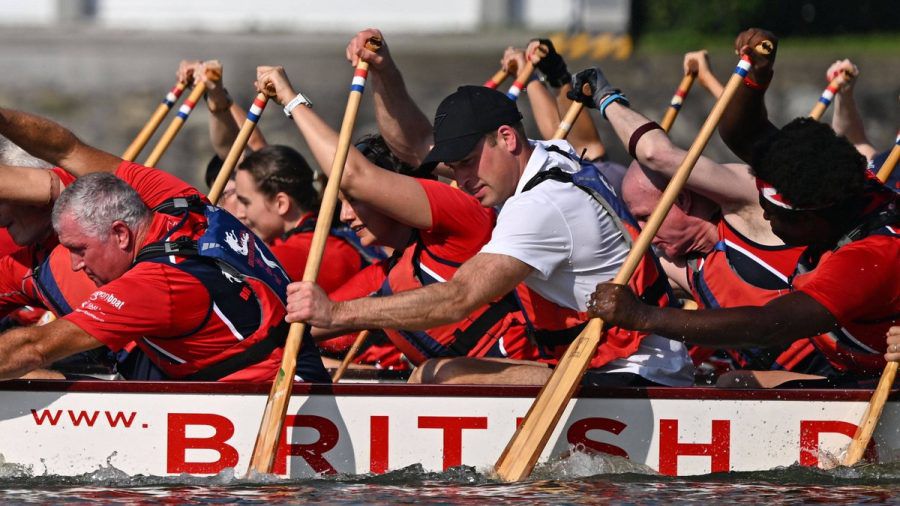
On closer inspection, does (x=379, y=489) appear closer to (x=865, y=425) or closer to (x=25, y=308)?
(x=865, y=425)

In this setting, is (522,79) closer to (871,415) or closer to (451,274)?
(451,274)

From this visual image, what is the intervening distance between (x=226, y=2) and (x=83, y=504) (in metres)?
14.8

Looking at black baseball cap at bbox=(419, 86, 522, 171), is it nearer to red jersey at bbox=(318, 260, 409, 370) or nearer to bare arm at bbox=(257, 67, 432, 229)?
bare arm at bbox=(257, 67, 432, 229)

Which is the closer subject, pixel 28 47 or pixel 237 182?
pixel 237 182

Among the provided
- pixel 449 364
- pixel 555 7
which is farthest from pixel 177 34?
pixel 449 364

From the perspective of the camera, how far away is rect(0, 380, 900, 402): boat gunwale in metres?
6.26

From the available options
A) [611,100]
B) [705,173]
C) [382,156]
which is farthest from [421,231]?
[705,173]

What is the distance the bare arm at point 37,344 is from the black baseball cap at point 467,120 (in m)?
1.58

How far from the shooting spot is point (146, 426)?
249 inches

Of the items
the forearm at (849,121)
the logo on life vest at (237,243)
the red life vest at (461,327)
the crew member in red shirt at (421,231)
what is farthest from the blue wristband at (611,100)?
the forearm at (849,121)

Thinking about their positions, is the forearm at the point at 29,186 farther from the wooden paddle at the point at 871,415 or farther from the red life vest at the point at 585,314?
the wooden paddle at the point at 871,415

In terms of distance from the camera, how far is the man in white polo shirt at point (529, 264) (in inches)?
240

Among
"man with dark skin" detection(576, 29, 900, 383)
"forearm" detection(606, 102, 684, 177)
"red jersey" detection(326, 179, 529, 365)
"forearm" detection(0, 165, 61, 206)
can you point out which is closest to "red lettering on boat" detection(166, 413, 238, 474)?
"red jersey" detection(326, 179, 529, 365)

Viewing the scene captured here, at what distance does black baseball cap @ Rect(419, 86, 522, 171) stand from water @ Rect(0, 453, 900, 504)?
130 centimetres
